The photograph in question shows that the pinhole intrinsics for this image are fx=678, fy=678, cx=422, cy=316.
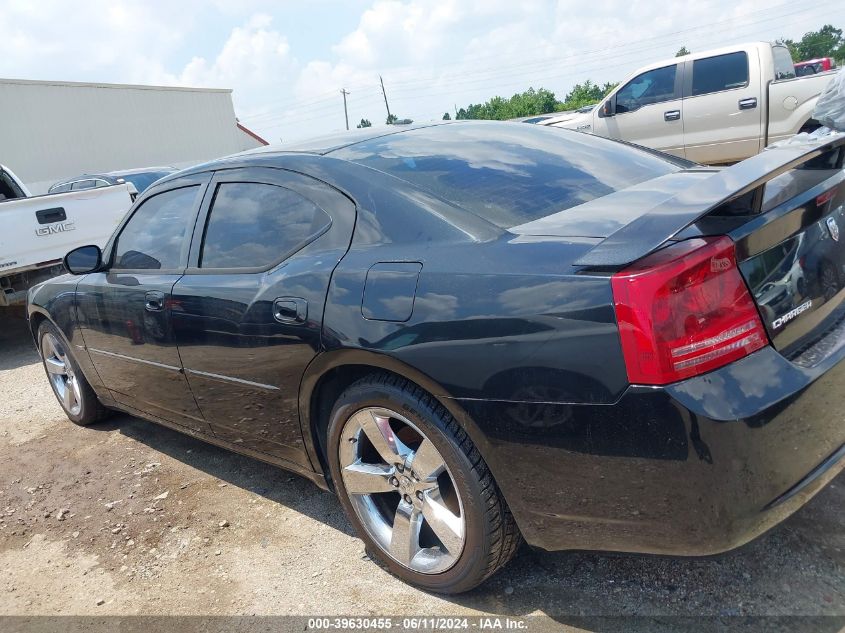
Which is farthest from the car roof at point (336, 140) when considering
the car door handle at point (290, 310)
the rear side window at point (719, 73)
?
the rear side window at point (719, 73)

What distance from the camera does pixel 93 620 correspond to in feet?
8.42

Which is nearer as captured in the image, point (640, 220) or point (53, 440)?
point (640, 220)

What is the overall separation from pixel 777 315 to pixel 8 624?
293 centimetres

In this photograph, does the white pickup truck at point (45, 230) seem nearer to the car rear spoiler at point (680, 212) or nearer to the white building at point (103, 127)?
the car rear spoiler at point (680, 212)

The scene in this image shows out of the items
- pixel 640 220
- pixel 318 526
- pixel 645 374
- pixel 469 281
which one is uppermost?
pixel 640 220

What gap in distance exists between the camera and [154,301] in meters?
3.16

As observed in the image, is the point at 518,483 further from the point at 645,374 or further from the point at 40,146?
the point at 40,146

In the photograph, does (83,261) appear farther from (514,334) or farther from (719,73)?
(719,73)

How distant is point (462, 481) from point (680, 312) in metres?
0.84

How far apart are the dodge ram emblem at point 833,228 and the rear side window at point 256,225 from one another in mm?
1676

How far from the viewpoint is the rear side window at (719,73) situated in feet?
30.4

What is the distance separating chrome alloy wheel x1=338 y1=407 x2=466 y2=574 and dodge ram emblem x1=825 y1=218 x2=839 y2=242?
1.41 meters

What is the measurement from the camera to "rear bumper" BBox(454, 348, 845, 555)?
5.48ft

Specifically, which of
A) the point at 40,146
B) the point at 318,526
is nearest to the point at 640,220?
the point at 318,526
